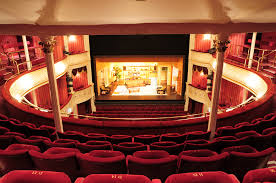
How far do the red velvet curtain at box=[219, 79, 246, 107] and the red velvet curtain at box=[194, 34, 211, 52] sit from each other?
2623 mm

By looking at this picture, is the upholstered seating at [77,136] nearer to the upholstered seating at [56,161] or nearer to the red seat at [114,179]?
the upholstered seating at [56,161]

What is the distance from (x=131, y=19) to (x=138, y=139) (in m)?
2.47

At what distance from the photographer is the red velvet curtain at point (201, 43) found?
1276 centimetres

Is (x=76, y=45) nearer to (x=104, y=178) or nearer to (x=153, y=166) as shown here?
(x=153, y=166)

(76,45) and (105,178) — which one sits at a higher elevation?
(76,45)

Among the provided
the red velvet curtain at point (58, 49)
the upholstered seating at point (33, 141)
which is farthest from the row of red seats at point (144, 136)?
the red velvet curtain at point (58, 49)

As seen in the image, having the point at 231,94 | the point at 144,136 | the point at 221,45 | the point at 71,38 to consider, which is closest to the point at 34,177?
the point at 144,136

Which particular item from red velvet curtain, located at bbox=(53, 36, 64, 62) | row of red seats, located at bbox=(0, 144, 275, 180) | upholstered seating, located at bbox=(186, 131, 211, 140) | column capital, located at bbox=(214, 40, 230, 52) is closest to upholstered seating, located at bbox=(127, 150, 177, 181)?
row of red seats, located at bbox=(0, 144, 275, 180)

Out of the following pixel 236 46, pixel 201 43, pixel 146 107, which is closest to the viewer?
pixel 236 46

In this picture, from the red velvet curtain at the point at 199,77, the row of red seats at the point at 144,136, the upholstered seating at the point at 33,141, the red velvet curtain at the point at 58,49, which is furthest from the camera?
the red velvet curtain at the point at 199,77

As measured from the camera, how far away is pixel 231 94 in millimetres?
11484

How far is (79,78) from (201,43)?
8721mm

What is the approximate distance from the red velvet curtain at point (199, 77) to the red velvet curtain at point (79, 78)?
7906mm

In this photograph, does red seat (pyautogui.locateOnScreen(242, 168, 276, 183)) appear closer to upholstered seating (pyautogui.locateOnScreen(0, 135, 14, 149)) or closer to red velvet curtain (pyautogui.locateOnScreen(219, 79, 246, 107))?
upholstered seating (pyautogui.locateOnScreen(0, 135, 14, 149))
